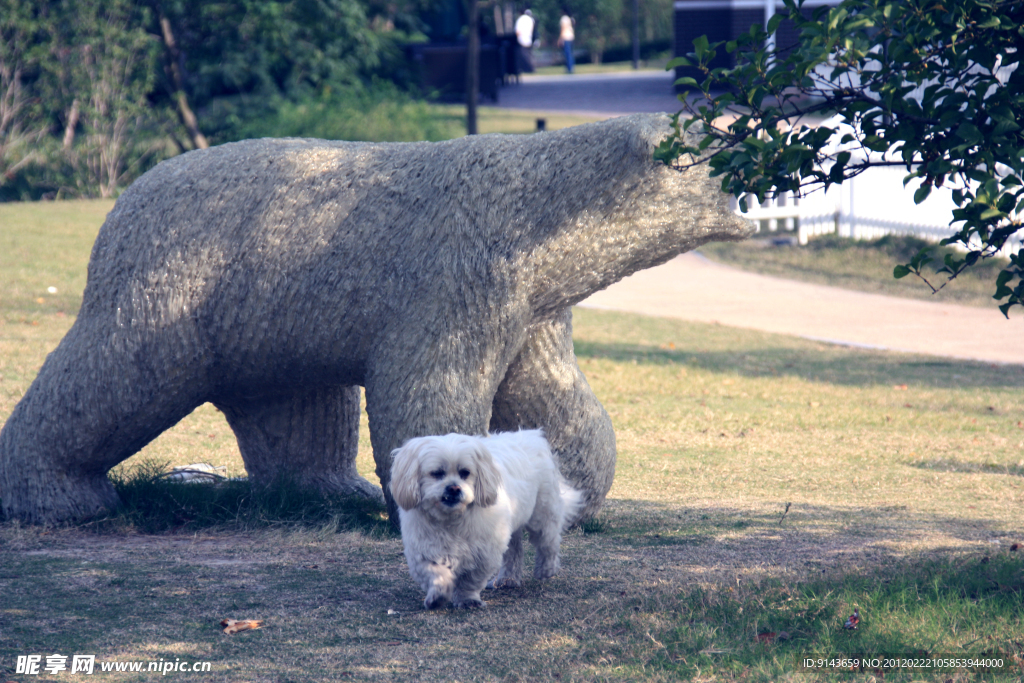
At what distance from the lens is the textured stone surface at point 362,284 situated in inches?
201

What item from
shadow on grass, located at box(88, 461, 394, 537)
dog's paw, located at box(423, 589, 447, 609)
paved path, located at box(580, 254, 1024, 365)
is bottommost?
paved path, located at box(580, 254, 1024, 365)

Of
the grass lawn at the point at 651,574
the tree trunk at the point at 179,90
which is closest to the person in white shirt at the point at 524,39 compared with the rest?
the tree trunk at the point at 179,90

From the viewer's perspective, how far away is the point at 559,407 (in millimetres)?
5703

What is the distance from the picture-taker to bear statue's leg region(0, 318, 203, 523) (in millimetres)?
5375

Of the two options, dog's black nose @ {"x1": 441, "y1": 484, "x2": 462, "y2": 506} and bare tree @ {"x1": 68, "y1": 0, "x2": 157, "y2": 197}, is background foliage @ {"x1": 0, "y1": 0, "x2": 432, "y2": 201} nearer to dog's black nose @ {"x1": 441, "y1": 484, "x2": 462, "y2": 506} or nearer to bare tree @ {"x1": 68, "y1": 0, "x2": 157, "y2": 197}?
bare tree @ {"x1": 68, "y1": 0, "x2": 157, "y2": 197}

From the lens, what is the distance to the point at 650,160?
5055mm

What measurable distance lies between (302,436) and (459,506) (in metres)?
2.13

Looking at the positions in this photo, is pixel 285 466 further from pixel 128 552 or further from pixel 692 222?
pixel 692 222

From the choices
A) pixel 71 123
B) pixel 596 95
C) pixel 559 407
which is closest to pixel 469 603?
pixel 559 407

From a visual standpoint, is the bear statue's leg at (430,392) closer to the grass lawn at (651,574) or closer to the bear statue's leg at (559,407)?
the bear statue's leg at (559,407)

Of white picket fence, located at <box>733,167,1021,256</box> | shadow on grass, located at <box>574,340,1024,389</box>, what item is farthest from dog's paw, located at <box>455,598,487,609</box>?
white picket fence, located at <box>733,167,1021,256</box>

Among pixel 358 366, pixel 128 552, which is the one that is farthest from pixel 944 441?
pixel 128 552

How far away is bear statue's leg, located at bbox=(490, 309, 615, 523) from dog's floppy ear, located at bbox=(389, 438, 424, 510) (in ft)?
4.70

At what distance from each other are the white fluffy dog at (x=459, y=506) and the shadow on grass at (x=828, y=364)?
654cm
